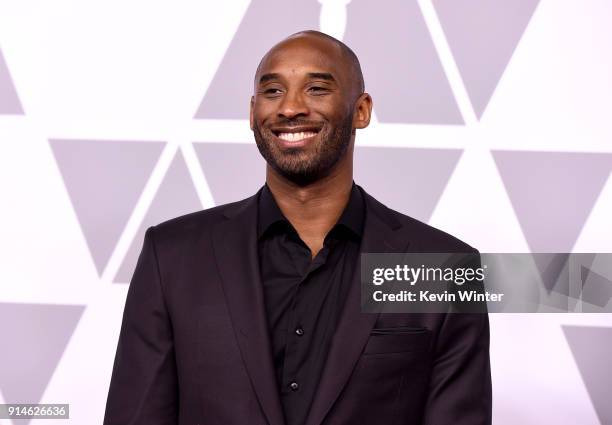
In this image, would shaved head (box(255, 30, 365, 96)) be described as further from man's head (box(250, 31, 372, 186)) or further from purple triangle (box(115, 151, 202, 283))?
purple triangle (box(115, 151, 202, 283))

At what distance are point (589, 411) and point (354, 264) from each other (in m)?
1.35

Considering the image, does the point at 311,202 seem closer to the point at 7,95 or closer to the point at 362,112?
the point at 362,112

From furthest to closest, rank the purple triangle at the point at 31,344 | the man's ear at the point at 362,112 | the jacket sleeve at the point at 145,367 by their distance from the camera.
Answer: the purple triangle at the point at 31,344 → the man's ear at the point at 362,112 → the jacket sleeve at the point at 145,367

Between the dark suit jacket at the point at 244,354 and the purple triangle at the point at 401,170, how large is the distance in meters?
0.82

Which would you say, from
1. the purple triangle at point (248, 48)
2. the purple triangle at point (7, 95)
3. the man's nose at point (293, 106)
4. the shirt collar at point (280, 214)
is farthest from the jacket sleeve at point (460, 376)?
the purple triangle at point (7, 95)

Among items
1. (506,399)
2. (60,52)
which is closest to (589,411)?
(506,399)

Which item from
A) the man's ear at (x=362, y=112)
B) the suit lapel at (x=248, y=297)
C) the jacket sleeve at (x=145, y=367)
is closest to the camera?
the suit lapel at (x=248, y=297)

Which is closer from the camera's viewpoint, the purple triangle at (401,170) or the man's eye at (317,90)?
the man's eye at (317,90)

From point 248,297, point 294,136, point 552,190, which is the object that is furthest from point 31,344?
point 552,190

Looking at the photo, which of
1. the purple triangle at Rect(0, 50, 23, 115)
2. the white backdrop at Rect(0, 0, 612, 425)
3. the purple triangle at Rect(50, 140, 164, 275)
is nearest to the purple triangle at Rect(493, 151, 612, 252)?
the white backdrop at Rect(0, 0, 612, 425)

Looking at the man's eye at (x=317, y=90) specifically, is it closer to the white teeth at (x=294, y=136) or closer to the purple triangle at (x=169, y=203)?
the white teeth at (x=294, y=136)

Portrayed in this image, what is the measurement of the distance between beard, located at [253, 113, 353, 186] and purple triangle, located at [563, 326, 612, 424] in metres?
1.30

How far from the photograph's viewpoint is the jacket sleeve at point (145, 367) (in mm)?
2098

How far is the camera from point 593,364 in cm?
304
